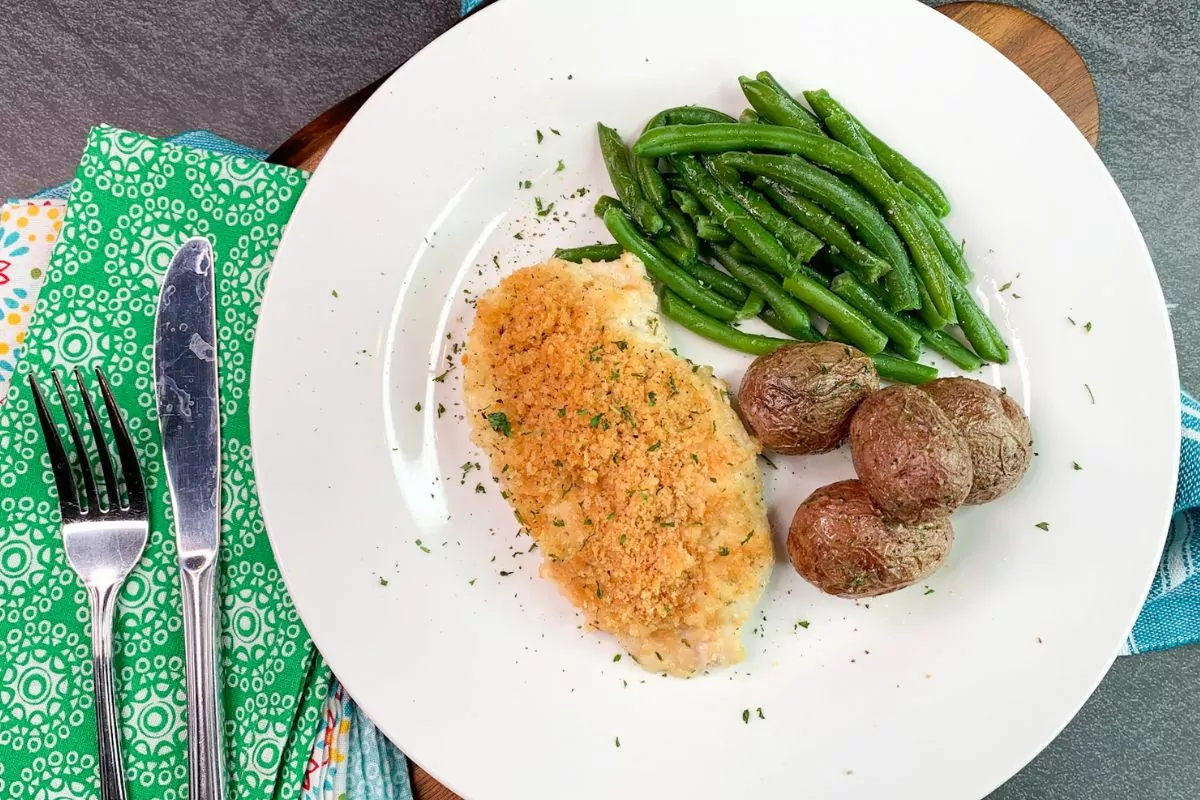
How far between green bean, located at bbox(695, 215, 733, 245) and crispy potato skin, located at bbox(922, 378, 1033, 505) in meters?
0.86

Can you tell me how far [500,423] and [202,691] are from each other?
133 cm

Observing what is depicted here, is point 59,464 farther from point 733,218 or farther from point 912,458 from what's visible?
point 912,458

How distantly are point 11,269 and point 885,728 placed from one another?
3658 millimetres

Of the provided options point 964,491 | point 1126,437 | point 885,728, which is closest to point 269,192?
point 964,491

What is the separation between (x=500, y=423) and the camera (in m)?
2.92

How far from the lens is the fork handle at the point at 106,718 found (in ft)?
9.19

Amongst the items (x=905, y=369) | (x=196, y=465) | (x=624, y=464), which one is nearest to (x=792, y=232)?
(x=905, y=369)

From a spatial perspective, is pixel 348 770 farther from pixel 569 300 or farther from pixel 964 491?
pixel 964 491

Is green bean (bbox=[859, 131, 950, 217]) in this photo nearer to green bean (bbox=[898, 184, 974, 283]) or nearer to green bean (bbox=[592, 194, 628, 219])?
green bean (bbox=[898, 184, 974, 283])

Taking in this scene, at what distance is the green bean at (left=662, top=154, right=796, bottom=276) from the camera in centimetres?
290

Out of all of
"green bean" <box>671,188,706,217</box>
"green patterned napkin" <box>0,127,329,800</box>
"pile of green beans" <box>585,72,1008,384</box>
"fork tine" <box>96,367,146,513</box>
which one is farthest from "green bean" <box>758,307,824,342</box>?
"fork tine" <box>96,367,146,513</box>

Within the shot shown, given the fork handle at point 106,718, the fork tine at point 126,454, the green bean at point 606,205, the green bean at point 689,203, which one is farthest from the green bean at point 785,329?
the fork handle at point 106,718

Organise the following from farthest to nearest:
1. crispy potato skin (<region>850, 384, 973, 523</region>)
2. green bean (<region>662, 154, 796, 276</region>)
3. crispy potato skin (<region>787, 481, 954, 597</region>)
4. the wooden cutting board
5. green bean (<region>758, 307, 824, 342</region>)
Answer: the wooden cutting board, green bean (<region>758, 307, 824, 342</region>), green bean (<region>662, 154, 796, 276</region>), crispy potato skin (<region>787, 481, 954, 597</region>), crispy potato skin (<region>850, 384, 973, 523</region>)

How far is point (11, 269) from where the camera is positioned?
3.22 m
